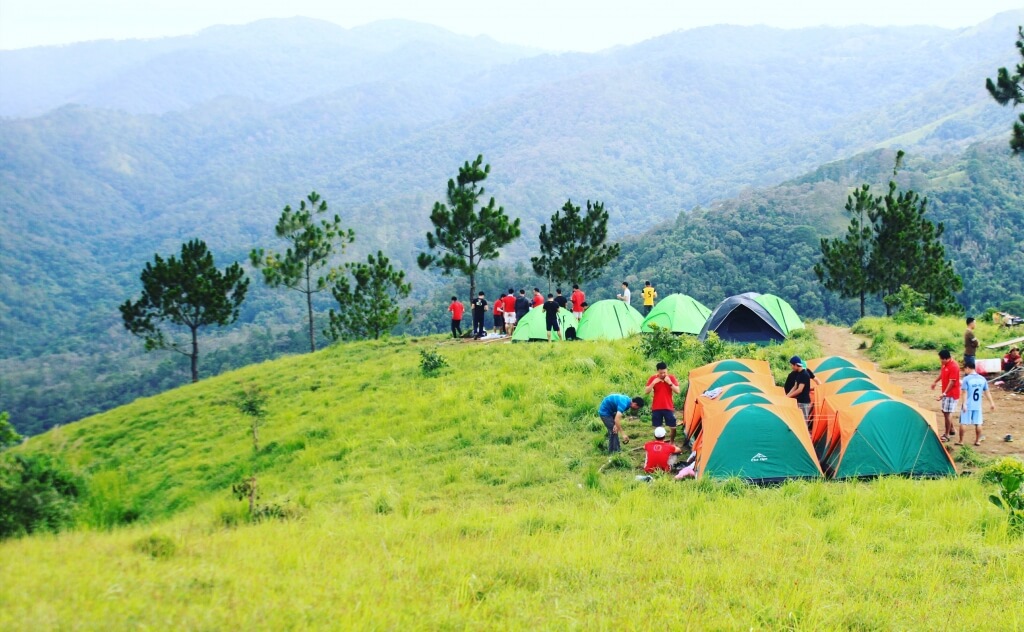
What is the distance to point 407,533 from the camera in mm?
8375

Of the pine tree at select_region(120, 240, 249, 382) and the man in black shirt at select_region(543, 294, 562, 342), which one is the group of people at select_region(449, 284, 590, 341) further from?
the pine tree at select_region(120, 240, 249, 382)

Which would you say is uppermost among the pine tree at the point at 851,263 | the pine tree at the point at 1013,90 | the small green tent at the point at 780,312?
the pine tree at the point at 1013,90

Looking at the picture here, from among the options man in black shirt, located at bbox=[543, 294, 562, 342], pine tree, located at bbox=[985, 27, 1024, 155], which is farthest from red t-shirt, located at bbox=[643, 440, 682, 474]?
pine tree, located at bbox=[985, 27, 1024, 155]

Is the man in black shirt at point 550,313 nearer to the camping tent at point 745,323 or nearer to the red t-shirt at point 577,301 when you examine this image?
the red t-shirt at point 577,301

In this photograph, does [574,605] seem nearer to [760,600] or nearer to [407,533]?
[760,600]

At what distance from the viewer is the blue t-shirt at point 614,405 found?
42.9 ft

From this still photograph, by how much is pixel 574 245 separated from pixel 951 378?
22.1 meters

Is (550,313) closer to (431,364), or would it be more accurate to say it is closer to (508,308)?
(508,308)

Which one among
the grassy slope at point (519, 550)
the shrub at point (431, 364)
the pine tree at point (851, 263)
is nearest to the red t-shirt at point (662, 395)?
the grassy slope at point (519, 550)

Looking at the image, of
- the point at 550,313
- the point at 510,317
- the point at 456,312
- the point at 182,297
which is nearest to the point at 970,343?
the point at 550,313

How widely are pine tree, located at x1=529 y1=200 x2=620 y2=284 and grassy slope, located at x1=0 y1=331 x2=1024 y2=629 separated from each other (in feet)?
60.3

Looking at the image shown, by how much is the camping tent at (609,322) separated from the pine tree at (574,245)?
8.51m

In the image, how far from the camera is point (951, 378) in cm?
1281

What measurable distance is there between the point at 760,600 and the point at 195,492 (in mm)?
13022
